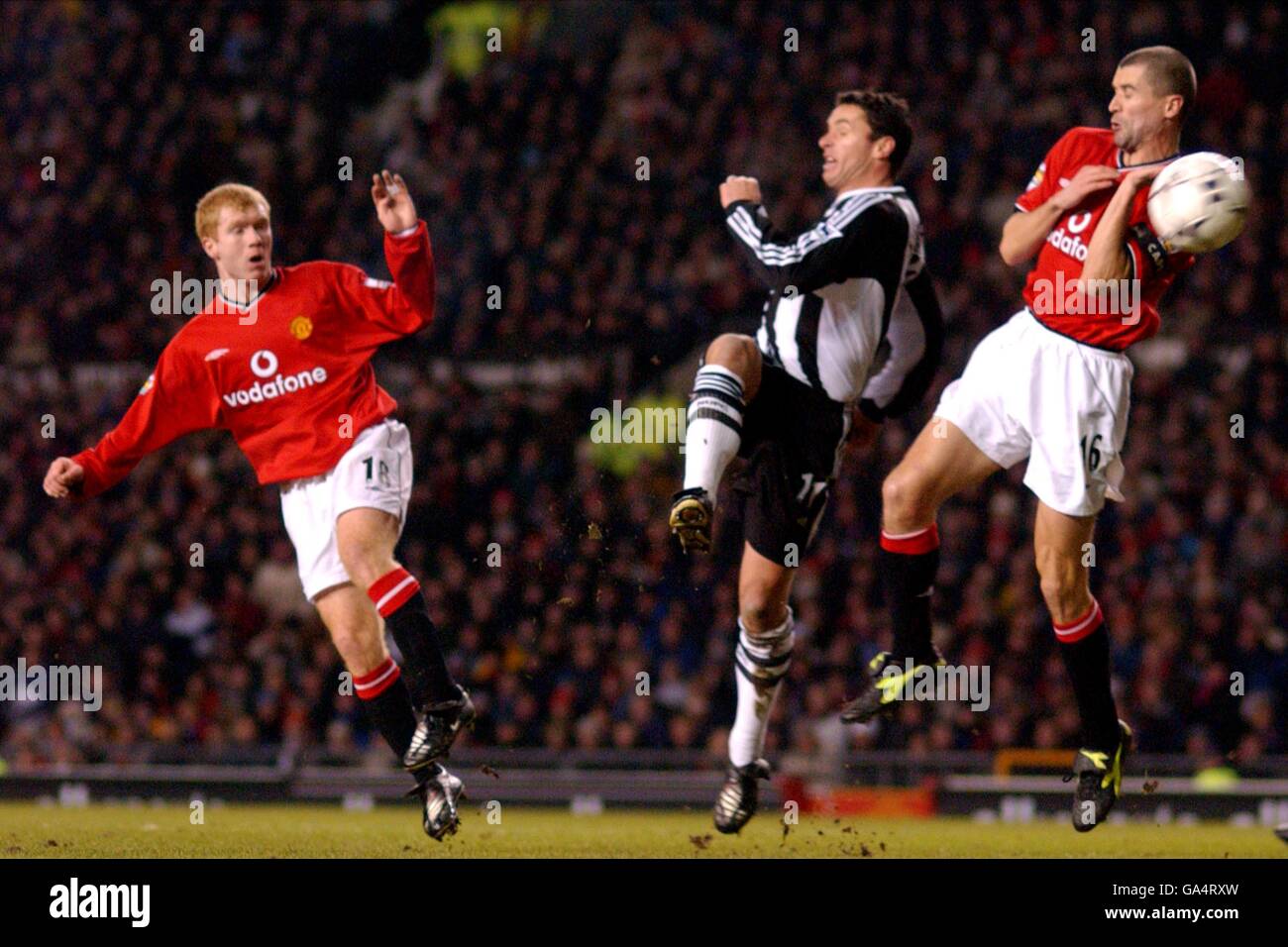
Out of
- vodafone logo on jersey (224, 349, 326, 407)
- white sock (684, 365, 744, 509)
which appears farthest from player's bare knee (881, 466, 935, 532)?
vodafone logo on jersey (224, 349, 326, 407)

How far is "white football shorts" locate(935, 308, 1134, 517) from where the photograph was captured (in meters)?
6.83

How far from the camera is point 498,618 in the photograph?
11.6 m

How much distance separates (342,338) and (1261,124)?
31.3 ft

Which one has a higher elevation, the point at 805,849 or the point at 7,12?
the point at 7,12

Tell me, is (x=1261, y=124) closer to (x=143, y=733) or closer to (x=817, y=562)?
(x=817, y=562)

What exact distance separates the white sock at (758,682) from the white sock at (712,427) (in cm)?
93

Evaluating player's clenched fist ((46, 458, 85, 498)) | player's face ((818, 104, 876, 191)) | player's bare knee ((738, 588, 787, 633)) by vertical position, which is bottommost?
player's bare knee ((738, 588, 787, 633))

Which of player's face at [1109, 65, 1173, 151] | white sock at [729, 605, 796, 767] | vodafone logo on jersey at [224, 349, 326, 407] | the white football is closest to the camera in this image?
the white football

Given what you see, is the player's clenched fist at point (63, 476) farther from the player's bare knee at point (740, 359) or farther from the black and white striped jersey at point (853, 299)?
the black and white striped jersey at point (853, 299)

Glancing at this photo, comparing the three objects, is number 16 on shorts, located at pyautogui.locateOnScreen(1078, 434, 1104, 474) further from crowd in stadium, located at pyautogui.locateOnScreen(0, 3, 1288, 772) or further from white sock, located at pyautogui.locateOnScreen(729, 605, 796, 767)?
crowd in stadium, located at pyautogui.locateOnScreen(0, 3, 1288, 772)

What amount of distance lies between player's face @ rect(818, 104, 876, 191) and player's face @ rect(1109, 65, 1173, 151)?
102 centimetres

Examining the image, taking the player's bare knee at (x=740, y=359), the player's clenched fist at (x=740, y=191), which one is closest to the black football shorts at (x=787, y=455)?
the player's bare knee at (x=740, y=359)

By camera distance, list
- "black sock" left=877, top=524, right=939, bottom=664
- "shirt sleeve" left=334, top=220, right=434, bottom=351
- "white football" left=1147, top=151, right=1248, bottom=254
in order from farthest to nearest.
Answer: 1. "black sock" left=877, top=524, right=939, bottom=664
2. "shirt sleeve" left=334, top=220, right=434, bottom=351
3. "white football" left=1147, top=151, right=1248, bottom=254

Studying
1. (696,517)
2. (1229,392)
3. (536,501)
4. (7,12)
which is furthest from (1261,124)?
(7,12)
